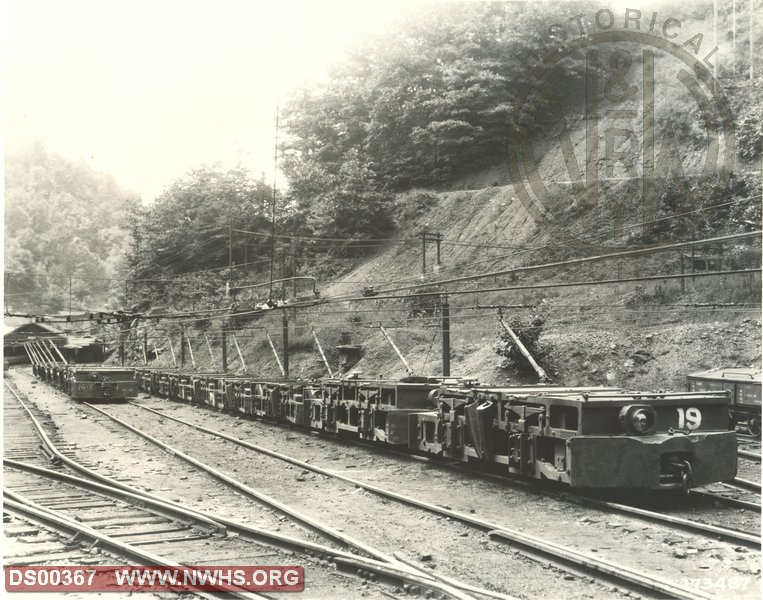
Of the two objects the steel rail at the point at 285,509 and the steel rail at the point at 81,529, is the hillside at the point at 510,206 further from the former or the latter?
the steel rail at the point at 81,529

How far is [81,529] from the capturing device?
7.81 metres

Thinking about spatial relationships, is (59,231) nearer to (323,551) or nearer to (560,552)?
(323,551)

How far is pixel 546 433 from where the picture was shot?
30.4 feet

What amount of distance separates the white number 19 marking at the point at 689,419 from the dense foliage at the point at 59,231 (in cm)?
2165

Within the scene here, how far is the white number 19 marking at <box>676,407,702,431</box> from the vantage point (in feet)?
A: 29.7

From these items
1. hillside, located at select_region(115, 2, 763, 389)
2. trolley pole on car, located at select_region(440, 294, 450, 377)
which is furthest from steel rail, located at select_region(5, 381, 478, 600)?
trolley pole on car, located at select_region(440, 294, 450, 377)

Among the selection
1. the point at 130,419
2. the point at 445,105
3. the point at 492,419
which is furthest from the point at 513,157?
the point at 492,419

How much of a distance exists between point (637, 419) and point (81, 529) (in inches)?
246

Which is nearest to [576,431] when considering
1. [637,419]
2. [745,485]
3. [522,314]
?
[637,419]

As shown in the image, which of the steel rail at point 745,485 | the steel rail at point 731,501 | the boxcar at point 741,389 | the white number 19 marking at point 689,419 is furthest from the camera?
the boxcar at point 741,389

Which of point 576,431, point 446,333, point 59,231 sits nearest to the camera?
point 576,431

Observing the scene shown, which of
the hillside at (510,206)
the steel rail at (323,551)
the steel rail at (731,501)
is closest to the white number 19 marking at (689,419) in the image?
the steel rail at (731,501)

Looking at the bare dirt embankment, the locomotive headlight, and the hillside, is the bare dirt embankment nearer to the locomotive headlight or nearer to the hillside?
the hillside

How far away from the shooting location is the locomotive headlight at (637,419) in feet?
28.3
